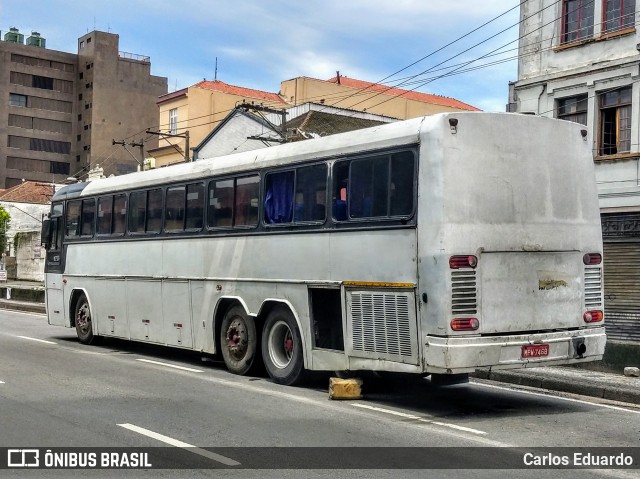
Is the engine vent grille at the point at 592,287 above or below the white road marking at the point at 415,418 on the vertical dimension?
above

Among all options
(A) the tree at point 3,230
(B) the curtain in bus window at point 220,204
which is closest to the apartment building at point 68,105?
(A) the tree at point 3,230

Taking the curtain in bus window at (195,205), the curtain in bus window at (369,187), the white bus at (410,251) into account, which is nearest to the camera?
the white bus at (410,251)

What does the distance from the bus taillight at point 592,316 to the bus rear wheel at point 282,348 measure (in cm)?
375

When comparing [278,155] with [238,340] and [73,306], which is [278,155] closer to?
[238,340]

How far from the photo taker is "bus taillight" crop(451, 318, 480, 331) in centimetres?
958

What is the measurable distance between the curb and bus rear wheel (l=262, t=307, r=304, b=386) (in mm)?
2565

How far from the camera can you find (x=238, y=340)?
43.5ft

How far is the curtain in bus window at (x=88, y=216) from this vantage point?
17844 millimetres

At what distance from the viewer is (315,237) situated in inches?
455

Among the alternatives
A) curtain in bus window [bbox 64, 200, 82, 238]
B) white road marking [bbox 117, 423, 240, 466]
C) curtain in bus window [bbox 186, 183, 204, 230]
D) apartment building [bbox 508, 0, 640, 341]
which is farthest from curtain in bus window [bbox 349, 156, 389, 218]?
apartment building [bbox 508, 0, 640, 341]

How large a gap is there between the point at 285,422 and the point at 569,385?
4885mm

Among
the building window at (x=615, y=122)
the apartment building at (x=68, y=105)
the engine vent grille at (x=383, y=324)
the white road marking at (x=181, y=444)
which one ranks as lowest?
the white road marking at (x=181, y=444)

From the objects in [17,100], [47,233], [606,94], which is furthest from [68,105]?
[606,94]

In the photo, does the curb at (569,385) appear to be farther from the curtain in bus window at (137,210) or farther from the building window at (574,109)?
the building window at (574,109)
